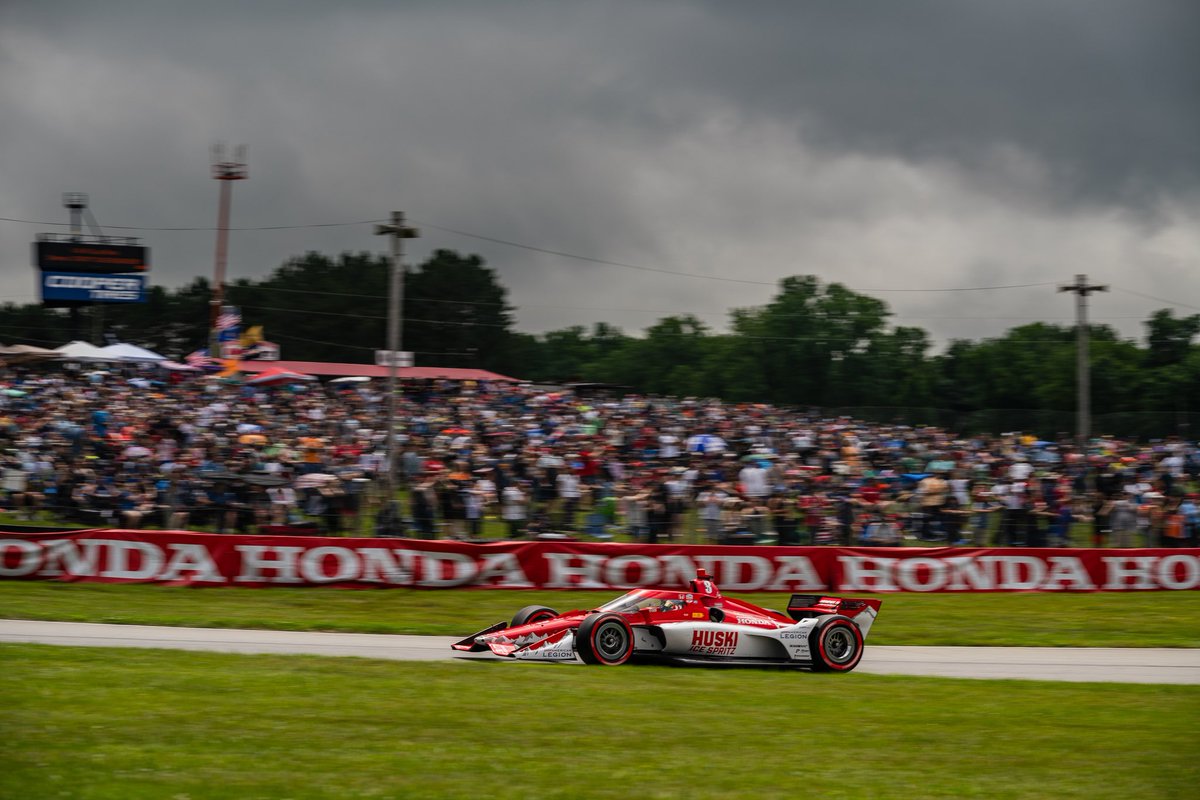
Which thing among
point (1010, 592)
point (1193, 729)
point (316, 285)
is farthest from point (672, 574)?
point (316, 285)

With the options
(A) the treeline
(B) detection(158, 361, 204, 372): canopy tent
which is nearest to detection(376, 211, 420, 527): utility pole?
(B) detection(158, 361, 204, 372): canopy tent

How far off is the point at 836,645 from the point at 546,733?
5335 millimetres

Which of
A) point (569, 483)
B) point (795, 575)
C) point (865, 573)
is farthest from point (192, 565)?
point (865, 573)

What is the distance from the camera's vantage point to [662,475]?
22.8 m

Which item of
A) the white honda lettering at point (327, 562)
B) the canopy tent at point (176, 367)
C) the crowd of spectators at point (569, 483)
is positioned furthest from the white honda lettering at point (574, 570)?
the canopy tent at point (176, 367)

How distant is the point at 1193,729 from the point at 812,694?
3.28 meters

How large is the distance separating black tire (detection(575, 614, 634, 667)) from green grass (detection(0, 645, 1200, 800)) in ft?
0.77

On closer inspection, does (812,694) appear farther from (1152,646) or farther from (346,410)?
(346,410)

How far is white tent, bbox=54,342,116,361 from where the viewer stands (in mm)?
43000

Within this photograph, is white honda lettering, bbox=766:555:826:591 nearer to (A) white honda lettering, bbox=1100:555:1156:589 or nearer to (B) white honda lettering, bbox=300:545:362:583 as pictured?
(A) white honda lettering, bbox=1100:555:1156:589

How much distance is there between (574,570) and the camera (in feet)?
65.5

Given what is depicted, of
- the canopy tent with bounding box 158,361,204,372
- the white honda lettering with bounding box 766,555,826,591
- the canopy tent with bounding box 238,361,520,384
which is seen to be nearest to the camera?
the white honda lettering with bounding box 766,555,826,591

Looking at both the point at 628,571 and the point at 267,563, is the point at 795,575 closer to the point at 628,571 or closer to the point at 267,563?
the point at 628,571

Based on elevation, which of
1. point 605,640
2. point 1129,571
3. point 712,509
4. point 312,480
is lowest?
point 605,640
